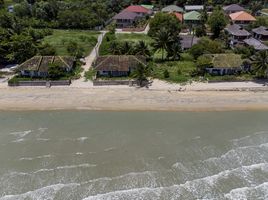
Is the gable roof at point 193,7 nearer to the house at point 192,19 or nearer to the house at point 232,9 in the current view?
the house at point 232,9

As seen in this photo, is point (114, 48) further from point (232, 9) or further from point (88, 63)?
point (232, 9)

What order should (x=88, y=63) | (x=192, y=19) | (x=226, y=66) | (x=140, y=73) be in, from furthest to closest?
1. (x=192, y=19)
2. (x=88, y=63)
3. (x=226, y=66)
4. (x=140, y=73)

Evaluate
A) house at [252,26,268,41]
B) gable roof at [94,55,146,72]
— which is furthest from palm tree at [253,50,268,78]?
house at [252,26,268,41]

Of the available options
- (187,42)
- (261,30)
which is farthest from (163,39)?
(261,30)

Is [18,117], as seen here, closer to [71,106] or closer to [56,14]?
[71,106]

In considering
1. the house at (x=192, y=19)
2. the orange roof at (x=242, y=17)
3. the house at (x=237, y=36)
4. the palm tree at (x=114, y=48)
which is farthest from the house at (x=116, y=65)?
the orange roof at (x=242, y=17)

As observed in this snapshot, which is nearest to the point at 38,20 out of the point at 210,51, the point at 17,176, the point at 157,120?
the point at 210,51
